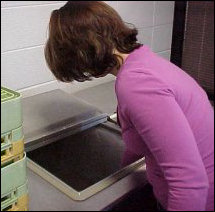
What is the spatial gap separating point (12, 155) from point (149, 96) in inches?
12.5

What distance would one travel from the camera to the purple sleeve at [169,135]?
713 millimetres

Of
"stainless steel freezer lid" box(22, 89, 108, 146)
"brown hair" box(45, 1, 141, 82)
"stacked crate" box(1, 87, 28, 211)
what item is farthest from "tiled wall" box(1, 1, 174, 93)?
"stacked crate" box(1, 87, 28, 211)

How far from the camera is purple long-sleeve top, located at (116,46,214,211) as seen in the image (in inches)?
28.2

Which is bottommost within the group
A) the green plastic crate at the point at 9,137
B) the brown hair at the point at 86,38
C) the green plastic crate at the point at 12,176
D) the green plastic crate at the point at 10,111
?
the green plastic crate at the point at 12,176

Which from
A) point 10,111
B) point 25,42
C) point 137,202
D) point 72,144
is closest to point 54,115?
point 72,144

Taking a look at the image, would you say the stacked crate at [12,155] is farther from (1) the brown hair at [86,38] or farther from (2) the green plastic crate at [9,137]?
(1) the brown hair at [86,38]

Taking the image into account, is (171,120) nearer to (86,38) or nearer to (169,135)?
(169,135)

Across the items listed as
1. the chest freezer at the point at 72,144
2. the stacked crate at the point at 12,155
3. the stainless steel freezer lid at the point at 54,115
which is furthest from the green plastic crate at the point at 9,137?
the stainless steel freezer lid at the point at 54,115

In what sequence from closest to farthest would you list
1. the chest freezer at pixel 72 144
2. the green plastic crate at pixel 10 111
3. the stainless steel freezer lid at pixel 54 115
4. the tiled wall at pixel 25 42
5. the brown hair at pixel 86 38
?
the green plastic crate at pixel 10 111, the brown hair at pixel 86 38, the chest freezer at pixel 72 144, the stainless steel freezer lid at pixel 54 115, the tiled wall at pixel 25 42

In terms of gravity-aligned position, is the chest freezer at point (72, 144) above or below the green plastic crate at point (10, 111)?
below

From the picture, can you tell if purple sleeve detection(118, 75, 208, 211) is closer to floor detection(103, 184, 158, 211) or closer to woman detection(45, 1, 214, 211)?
woman detection(45, 1, 214, 211)

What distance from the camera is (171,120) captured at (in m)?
0.71

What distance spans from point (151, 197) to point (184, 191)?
325 millimetres

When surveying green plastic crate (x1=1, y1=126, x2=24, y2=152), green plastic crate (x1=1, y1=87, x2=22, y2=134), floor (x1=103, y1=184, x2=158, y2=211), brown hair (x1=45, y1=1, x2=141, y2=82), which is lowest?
floor (x1=103, y1=184, x2=158, y2=211)
